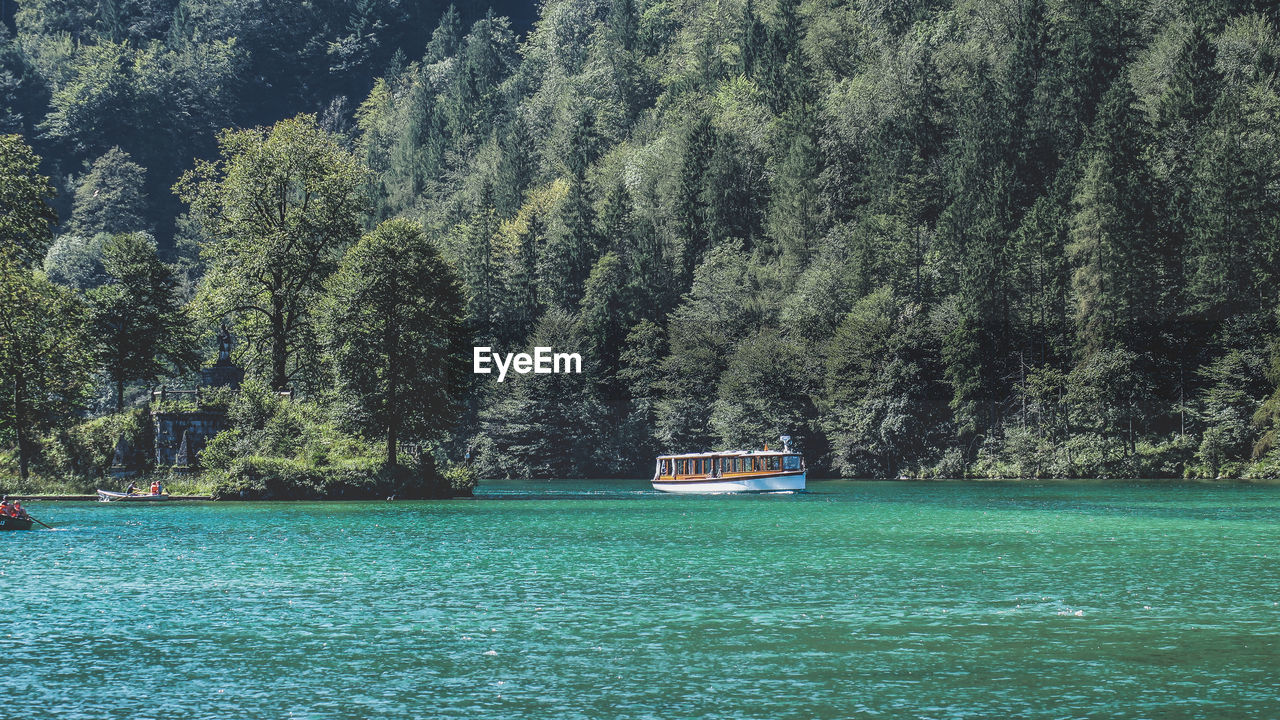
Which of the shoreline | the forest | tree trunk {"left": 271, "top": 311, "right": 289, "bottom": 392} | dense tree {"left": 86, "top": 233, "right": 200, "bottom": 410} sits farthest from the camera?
dense tree {"left": 86, "top": 233, "right": 200, "bottom": 410}

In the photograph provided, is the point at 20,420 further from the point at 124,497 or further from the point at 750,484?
the point at 750,484

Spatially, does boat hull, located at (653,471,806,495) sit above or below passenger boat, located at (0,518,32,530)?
above

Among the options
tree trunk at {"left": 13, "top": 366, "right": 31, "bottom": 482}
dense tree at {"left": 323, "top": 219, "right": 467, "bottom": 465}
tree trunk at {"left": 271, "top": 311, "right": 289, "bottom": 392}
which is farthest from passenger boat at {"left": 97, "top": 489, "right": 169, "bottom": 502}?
tree trunk at {"left": 271, "top": 311, "right": 289, "bottom": 392}

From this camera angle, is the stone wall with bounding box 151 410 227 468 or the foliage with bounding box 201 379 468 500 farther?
the stone wall with bounding box 151 410 227 468

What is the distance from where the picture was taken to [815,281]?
12706cm

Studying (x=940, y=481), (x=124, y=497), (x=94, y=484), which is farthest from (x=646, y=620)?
(x=940, y=481)

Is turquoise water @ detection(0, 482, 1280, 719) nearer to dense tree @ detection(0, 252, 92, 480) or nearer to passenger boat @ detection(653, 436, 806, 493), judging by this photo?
dense tree @ detection(0, 252, 92, 480)

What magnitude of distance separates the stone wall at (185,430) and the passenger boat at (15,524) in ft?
93.1

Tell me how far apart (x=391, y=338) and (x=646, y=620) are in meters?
58.1

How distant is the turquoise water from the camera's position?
2297 cm

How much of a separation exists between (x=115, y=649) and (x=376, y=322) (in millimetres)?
59276

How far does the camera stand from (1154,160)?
114 meters

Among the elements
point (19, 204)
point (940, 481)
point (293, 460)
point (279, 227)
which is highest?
point (19, 204)

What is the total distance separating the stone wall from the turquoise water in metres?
26.7
